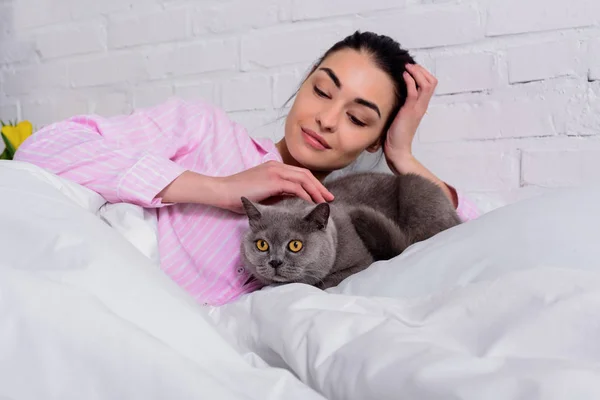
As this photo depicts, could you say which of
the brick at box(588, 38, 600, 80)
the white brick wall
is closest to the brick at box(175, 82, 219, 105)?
the white brick wall

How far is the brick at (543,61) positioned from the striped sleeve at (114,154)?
871 mm

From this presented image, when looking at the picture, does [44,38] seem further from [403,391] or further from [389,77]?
[403,391]

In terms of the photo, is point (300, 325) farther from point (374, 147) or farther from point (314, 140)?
point (374, 147)

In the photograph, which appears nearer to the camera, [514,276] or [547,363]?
[547,363]

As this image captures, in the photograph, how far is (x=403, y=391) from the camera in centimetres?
48

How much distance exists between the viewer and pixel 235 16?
176cm

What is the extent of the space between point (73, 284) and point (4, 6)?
6.38ft

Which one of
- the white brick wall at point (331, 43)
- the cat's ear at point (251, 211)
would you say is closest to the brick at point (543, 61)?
the white brick wall at point (331, 43)

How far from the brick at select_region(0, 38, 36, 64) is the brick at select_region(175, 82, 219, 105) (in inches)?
26.3

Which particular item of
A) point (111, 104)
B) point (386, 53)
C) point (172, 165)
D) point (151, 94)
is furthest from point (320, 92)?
point (111, 104)

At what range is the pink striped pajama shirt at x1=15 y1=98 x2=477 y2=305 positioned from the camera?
113 centimetres

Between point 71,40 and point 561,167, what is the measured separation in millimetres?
1681

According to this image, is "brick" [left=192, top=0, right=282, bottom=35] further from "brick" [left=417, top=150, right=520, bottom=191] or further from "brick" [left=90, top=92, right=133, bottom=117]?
"brick" [left=417, top=150, right=520, bottom=191]

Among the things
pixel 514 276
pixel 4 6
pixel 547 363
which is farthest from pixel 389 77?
pixel 4 6
